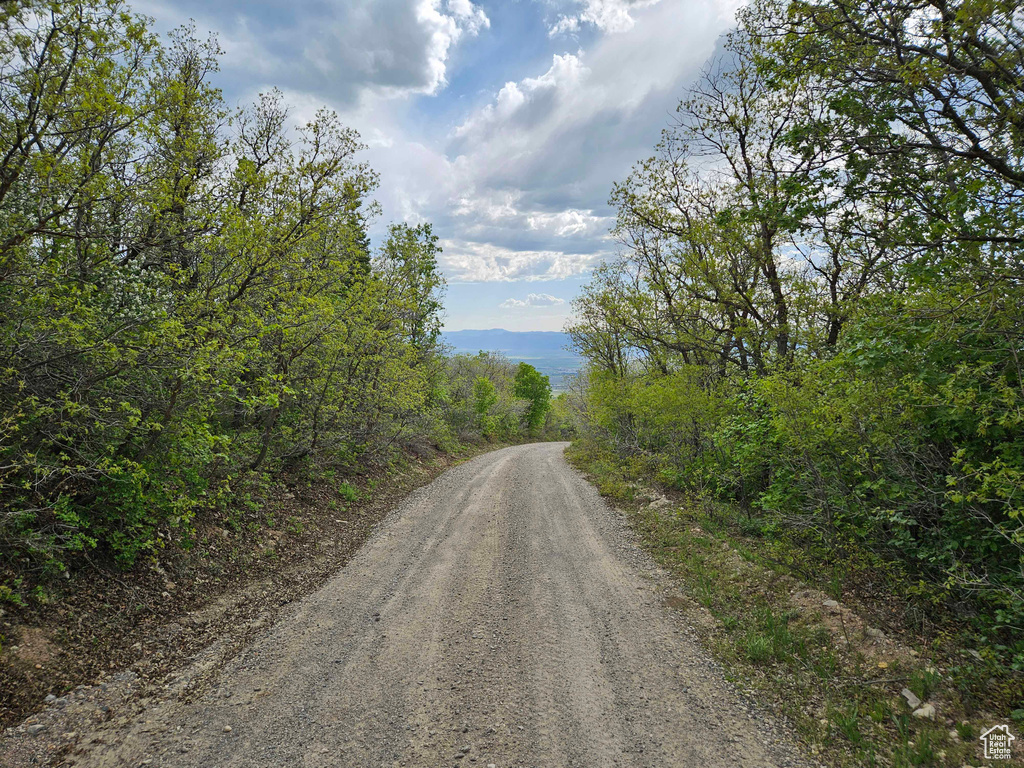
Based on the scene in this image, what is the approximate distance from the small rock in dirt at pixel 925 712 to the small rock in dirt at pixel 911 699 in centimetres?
3

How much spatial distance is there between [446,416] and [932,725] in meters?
24.7

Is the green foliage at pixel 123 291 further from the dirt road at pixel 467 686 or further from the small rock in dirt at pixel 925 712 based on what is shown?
the small rock in dirt at pixel 925 712

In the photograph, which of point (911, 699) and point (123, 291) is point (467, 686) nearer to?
point (911, 699)

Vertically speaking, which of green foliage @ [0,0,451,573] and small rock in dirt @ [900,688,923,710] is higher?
green foliage @ [0,0,451,573]

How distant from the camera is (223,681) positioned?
14.1ft

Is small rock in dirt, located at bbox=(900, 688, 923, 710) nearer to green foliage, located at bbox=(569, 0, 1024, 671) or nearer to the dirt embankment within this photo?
green foliage, located at bbox=(569, 0, 1024, 671)

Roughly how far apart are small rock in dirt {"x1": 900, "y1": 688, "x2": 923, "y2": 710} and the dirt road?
1320mm

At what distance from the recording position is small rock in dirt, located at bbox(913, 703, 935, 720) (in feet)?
11.9

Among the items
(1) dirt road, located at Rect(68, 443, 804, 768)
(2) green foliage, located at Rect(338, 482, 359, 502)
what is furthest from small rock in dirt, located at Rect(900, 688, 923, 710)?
(2) green foliage, located at Rect(338, 482, 359, 502)

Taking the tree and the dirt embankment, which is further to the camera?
the tree

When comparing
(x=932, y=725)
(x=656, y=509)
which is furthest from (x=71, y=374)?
(x=656, y=509)

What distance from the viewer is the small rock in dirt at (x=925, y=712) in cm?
364

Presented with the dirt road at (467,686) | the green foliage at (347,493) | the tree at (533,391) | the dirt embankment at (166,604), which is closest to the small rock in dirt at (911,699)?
the dirt road at (467,686)

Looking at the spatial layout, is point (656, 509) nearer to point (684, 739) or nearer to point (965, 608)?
point (965, 608)
